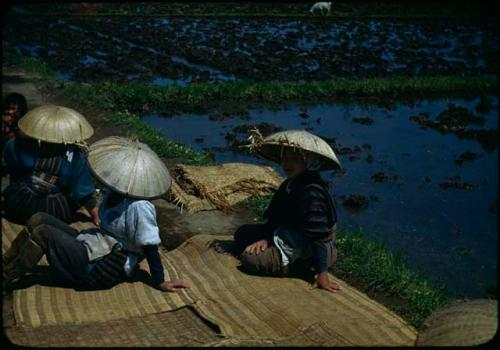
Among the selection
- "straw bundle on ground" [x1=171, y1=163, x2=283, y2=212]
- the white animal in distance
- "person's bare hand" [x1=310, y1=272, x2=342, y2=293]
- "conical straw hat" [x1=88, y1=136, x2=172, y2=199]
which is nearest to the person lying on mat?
"conical straw hat" [x1=88, y1=136, x2=172, y2=199]

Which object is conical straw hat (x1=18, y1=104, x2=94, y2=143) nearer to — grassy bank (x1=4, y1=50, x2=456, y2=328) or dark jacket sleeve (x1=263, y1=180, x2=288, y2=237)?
dark jacket sleeve (x1=263, y1=180, x2=288, y2=237)

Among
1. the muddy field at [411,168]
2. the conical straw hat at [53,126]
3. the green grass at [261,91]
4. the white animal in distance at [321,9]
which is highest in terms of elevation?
the conical straw hat at [53,126]

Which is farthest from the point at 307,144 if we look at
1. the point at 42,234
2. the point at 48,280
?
the point at 48,280

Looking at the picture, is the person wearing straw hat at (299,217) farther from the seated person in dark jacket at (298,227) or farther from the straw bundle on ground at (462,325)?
the straw bundle on ground at (462,325)

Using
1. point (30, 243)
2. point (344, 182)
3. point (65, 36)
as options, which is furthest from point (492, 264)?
point (65, 36)

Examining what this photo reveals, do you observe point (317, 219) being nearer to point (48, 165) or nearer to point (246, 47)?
point (48, 165)

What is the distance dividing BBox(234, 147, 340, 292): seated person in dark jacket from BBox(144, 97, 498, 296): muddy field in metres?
1.79

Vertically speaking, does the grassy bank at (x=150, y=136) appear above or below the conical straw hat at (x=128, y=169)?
below

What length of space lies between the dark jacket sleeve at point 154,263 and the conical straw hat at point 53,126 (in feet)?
4.18

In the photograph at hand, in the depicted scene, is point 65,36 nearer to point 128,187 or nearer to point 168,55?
point 168,55

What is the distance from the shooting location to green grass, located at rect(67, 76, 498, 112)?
11258 millimetres

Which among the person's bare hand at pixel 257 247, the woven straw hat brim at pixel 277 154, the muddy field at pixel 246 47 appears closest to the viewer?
the woven straw hat brim at pixel 277 154

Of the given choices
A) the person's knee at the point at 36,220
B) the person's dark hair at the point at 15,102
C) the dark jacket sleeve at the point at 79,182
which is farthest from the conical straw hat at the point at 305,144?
the person's dark hair at the point at 15,102

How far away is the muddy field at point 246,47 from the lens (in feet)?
49.3
